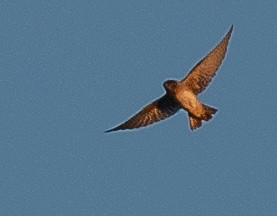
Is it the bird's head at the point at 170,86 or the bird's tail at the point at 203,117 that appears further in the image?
the bird's head at the point at 170,86

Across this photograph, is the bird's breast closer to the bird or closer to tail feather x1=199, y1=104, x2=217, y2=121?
the bird

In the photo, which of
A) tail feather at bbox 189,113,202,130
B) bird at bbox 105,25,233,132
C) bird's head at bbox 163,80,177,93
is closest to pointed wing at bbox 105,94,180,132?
bird at bbox 105,25,233,132

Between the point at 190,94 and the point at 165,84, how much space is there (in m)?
0.45

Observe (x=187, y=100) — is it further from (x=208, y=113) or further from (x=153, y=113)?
(x=153, y=113)

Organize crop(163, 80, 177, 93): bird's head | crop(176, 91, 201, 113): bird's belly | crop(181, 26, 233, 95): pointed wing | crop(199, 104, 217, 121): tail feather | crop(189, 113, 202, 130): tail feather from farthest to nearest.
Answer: crop(181, 26, 233, 95): pointed wing, crop(163, 80, 177, 93): bird's head, crop(176, 91, 201, 113): bird's belly, crop(189, 113, 202, 130): tail feather, crop(199, 104, 217, 121): tail feather

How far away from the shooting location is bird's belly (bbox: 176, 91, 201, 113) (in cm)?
1467

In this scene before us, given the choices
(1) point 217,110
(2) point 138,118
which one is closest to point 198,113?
(1) point 217,110

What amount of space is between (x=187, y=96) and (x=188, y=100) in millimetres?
92

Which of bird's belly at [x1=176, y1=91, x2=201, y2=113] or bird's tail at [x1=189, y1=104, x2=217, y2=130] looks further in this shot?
bird's belly at [x1=176, y1=91, x2=201, y2=113]

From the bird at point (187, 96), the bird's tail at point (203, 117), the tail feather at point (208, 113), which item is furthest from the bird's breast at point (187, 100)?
the tail feather at point (208, 113)

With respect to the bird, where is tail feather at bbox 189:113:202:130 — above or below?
below

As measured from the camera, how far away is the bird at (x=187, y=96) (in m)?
14.7

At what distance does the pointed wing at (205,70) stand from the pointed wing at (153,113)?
0.46 meters

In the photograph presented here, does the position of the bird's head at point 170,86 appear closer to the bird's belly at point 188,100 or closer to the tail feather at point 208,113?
the bird's belly at point 188,100
